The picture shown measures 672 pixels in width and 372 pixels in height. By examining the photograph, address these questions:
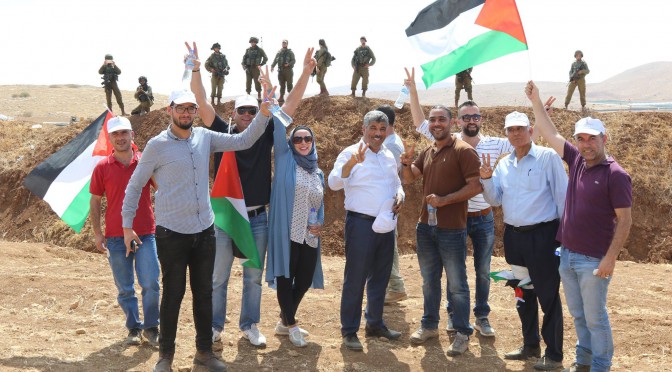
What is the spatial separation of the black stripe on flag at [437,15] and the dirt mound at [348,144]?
825cm

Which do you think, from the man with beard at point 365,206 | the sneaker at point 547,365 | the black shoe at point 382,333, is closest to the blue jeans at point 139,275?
the man with beard at point 365,206

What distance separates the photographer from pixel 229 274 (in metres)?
6.29

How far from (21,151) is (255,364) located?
58.8 ft

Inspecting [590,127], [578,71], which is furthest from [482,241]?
[578,71]

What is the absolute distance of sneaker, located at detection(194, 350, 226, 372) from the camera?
5.75 m

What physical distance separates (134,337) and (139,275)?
0.60 meters

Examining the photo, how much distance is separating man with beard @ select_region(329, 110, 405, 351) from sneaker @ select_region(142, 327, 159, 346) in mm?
1672

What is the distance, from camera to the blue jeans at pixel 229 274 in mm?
6262

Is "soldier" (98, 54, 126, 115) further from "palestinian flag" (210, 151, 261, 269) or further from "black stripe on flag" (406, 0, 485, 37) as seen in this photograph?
"palestinian flag" (210, 151, 261, 269)

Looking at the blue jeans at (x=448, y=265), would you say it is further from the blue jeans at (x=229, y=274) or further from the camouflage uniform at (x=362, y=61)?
the camouflage uniform at (x=362, y=61)

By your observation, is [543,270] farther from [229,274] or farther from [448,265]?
[229,274]

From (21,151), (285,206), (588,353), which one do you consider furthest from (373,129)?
(21,151)

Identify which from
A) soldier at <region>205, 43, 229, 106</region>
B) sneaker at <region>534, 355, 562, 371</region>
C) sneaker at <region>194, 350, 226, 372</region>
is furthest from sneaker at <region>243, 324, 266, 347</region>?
soldier at <region>205, 43, 229, 106</region>

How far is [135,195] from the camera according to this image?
18.0 ft
